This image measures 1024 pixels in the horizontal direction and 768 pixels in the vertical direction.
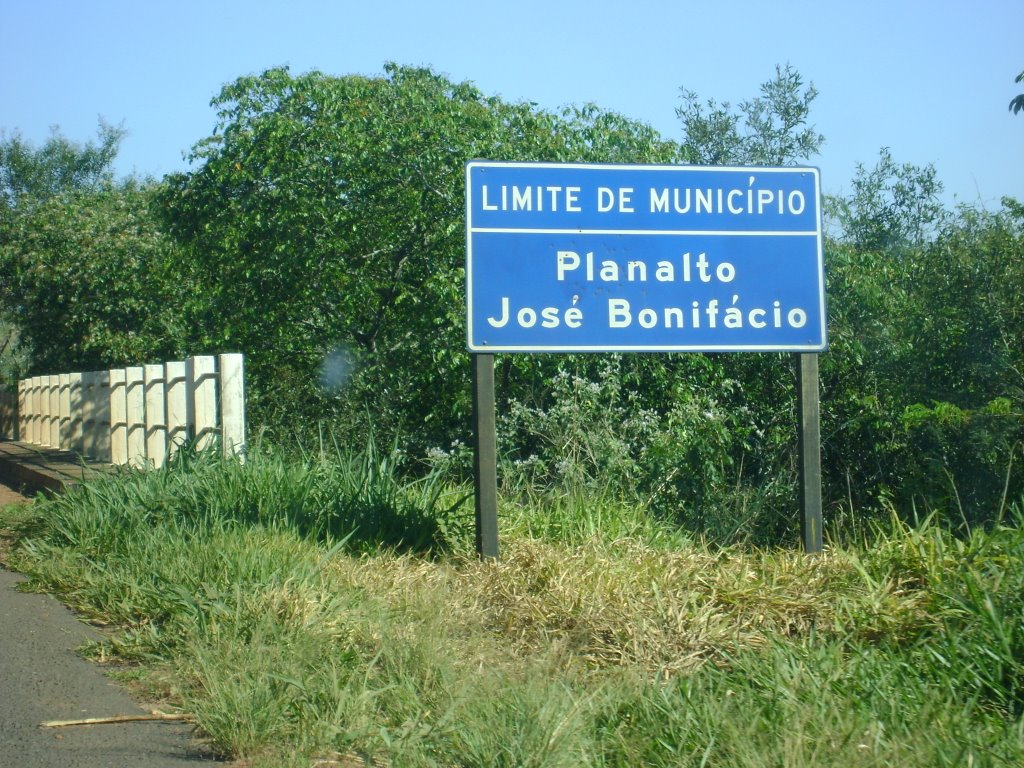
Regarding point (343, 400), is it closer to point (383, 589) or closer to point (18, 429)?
point (383, 589)

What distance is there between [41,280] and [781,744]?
2805 cm

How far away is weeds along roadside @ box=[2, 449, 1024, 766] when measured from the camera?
3811mm

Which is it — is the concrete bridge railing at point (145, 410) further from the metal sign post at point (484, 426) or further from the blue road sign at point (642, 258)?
the blue road sign at point (642, 258)

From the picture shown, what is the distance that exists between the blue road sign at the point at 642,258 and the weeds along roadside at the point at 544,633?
1271mm

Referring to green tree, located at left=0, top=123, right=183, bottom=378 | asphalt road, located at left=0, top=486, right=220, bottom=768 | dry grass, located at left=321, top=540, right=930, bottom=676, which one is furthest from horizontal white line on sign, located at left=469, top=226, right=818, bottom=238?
green tree, located at left=0, top=123, right=183, bottom=378

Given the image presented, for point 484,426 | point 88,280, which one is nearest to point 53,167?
point 88,280

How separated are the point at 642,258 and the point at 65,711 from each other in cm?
422

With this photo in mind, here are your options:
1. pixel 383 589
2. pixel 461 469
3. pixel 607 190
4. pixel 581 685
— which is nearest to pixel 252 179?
pixel 461 469

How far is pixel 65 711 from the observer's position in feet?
15.0

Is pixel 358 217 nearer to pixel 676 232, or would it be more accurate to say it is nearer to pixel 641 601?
pixel 676 232

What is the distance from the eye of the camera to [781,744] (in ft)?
11.7

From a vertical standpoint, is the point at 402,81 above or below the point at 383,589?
above

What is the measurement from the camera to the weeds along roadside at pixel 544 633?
3.81 meters

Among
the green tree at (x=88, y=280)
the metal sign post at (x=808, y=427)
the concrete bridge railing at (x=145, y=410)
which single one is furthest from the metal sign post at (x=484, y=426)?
the green tree at (x=88, y=280)
